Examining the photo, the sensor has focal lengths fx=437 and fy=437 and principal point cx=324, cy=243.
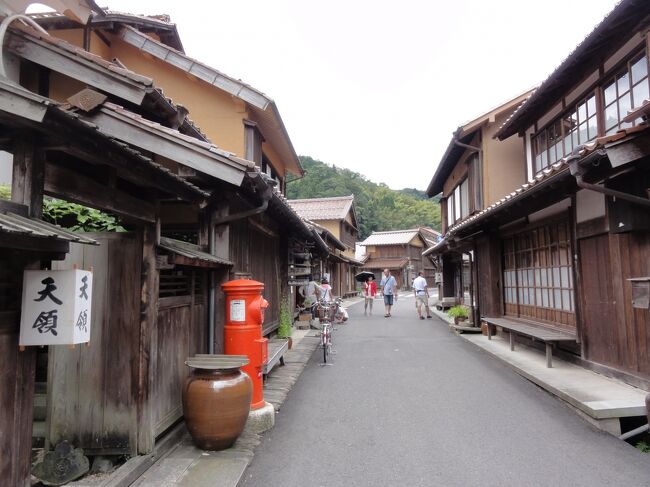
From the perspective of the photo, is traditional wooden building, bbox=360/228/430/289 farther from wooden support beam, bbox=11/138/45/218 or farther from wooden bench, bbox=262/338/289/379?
wooden support beam, bbox=11/138/45/218

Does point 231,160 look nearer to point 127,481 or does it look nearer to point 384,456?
point 127,481

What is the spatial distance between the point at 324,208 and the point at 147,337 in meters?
33.6

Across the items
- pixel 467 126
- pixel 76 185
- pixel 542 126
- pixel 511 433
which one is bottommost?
pixel 511 433

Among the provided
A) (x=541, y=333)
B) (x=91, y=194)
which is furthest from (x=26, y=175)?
(x=541, y=333)

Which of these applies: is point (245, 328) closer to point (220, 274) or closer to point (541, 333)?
point (220, 274)

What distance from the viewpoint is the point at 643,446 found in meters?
4.98

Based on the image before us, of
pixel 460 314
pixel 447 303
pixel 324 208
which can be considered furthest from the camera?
pixel 324 208

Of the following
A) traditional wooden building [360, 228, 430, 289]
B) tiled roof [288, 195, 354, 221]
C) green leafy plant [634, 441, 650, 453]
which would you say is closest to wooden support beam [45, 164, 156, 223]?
green leafy plant [634, 441, 650, 453]

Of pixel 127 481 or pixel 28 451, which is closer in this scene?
pixel 28 451

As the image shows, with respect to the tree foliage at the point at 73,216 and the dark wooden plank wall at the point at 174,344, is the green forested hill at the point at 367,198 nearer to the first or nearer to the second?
the tree foliage at the point at 73,216

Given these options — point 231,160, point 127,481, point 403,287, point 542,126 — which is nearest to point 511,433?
point 127,481

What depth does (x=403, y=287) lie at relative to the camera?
49.8 meters

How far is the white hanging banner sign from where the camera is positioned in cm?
291

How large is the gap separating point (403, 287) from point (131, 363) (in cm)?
4686
